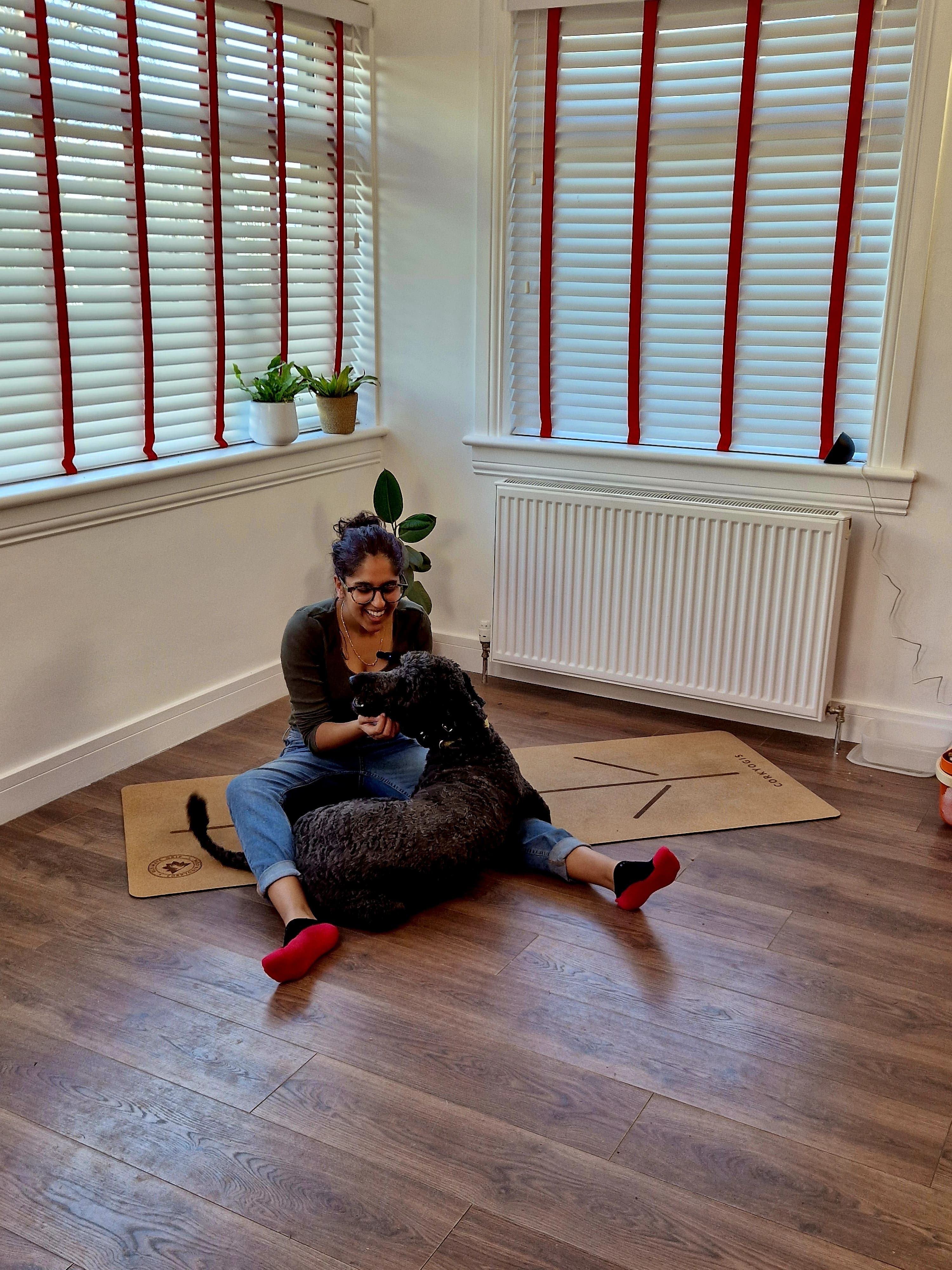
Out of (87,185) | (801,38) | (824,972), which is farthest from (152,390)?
(824,972)

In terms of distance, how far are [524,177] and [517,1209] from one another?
3.07 metres

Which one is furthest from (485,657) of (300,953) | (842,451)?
(300,953)

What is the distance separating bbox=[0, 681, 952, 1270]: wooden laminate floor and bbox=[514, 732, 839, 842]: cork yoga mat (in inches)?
6.5

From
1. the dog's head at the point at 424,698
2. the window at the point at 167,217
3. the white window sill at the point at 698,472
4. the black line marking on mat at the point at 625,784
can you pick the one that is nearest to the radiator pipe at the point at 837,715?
the black line marking on mat at the point at 625,784

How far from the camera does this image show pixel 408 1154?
5.94ft

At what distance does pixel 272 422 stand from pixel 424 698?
1481 mm

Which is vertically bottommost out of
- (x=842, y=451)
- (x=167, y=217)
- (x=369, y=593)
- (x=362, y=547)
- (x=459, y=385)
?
(x=369, y=593)

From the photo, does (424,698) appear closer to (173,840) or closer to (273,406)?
(173,840)

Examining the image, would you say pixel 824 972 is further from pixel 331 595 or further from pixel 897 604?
pixel 331 595

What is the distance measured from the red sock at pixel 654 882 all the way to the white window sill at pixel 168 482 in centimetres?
170

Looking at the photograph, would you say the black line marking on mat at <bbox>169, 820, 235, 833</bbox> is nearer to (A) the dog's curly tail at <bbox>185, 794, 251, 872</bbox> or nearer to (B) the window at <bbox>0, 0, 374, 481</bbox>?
(A) the dog's curly tail at <bbox>185, 794, 251, 872</bbox>

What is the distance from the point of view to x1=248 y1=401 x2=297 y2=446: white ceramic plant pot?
3.61 m

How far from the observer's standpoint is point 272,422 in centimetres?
362

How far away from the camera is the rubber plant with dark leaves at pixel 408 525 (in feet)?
12.7
